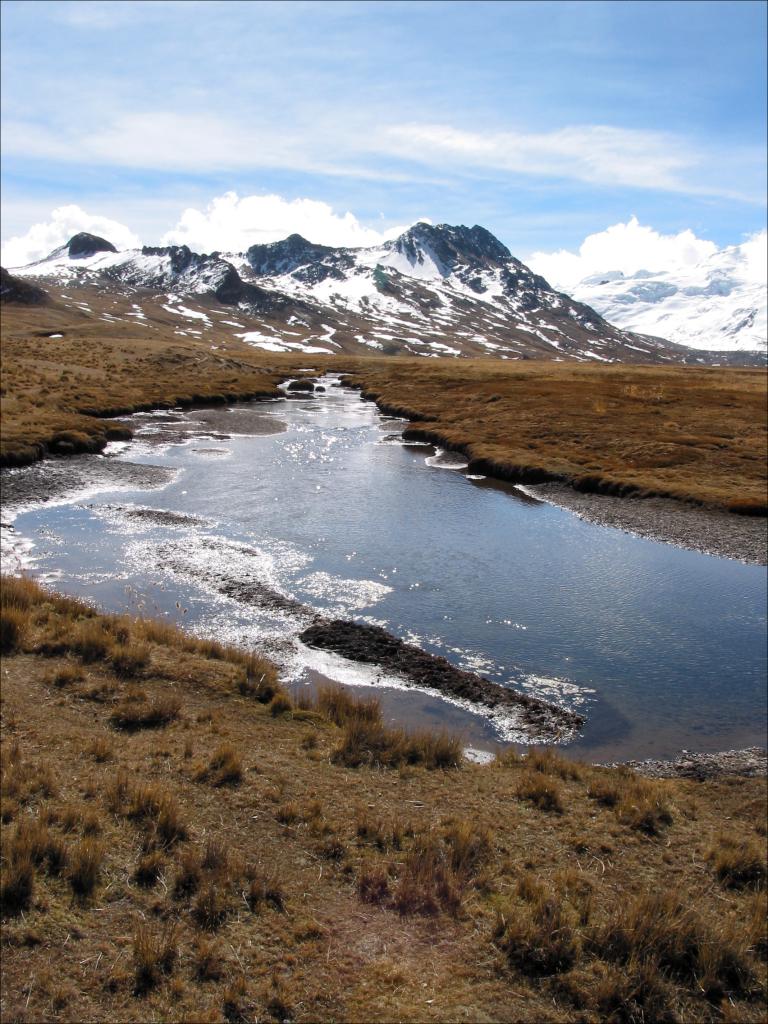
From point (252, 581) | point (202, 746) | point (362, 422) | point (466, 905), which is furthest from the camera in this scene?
point (362, 422)

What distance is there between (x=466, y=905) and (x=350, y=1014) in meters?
2.38

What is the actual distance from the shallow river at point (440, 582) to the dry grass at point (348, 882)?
12.3 ft

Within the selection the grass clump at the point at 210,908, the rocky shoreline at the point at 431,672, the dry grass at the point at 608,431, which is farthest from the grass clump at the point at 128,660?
the dry grass at the point at 608,431

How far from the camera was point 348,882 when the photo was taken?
A: 9938 mm

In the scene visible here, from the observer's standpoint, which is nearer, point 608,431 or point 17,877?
point 17,877

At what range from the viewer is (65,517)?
32.1 m

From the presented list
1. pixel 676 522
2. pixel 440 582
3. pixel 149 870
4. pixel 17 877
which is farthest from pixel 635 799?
pixel 676 522

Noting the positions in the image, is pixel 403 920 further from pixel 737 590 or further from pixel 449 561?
pixel 737 590

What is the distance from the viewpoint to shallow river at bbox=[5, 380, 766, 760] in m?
18.6

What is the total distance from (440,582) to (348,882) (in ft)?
55.8

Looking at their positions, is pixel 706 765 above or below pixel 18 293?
below

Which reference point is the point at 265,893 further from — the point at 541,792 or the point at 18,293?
the point at 18,293

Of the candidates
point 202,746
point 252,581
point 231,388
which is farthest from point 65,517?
point 231,388

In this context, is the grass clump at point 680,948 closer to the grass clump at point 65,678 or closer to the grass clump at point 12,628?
the grass clump at point 65,678
